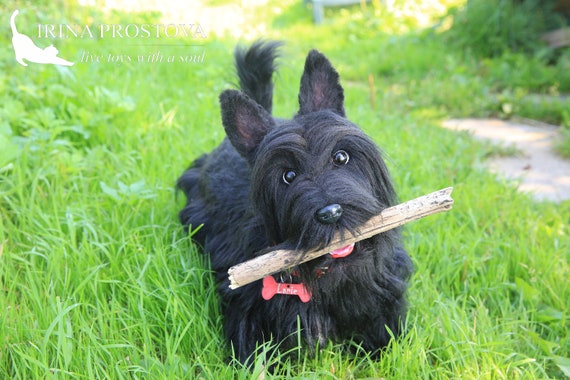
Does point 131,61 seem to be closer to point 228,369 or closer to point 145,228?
point 145,228

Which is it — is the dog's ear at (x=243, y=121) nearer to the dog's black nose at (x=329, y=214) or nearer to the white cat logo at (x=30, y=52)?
the dog's black nose at (x=329, y=214)

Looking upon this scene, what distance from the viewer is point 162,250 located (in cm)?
298

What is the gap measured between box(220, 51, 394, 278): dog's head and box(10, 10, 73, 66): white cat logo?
9.33 feet

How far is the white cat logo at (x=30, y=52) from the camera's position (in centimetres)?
434

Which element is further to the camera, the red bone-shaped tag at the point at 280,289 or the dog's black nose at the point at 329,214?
the red bone-shaped tag at the point at 280,289

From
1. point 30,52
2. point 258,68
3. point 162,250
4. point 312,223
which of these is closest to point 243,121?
point 312,223

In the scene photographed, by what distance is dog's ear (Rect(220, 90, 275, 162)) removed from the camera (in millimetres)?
2248

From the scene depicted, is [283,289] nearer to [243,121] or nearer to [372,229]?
[372,229]

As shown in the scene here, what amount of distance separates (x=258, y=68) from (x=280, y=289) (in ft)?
5.34

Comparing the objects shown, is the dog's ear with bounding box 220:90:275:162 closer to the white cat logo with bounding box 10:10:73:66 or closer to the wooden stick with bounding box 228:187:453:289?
the wooden stick with bounding box 228:187:453:289

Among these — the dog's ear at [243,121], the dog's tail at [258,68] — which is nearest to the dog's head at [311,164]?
the dog's ear at [243,121]

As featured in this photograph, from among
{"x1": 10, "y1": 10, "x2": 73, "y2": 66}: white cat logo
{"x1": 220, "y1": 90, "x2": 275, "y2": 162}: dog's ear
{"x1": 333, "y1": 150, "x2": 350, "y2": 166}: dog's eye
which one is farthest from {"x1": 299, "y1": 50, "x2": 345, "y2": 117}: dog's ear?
{"x1": 10, "y1": 10, "x2": 73, "y2": 66}: white cat logo

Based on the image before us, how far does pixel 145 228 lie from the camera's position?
10.6 ft

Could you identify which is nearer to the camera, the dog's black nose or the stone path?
the dog's black nose
